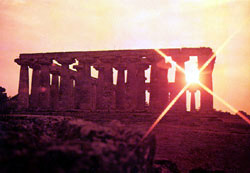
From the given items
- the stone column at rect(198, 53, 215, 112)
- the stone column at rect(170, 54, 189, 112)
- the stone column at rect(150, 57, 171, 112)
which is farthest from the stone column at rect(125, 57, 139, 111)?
the stone column at rect(198, 53, 215, 112)

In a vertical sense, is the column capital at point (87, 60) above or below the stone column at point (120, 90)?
above

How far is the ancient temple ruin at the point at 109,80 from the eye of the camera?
25.4 m

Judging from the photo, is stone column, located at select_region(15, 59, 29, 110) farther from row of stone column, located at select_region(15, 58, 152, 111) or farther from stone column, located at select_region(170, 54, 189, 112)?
stone column, located at select_region(170, 54, 189, 112)

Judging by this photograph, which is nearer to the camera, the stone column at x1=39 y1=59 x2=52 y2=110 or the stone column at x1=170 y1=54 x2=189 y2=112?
the stone column at x1=170 y1=54 x2=189 y2=112

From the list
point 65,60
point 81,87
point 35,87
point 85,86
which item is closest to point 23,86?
point 35,87

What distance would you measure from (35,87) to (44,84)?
1376 mm

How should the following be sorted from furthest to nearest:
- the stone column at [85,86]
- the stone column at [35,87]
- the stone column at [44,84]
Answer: the stone column at [35,87]
the stone column at [44,84]
the stone column at [85,86]

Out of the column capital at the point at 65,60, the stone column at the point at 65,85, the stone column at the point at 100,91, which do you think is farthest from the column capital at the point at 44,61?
the stone column at the point at 100,91

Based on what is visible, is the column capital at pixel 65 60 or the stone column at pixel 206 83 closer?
the stone column at pixel 206 83

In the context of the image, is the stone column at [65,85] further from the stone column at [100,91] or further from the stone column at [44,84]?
the stone column at [100,91]

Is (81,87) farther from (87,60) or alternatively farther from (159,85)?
(159,85)

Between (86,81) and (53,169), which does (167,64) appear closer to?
(86,81)

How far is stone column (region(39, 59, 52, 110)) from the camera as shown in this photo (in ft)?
89.7

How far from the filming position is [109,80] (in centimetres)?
2662
